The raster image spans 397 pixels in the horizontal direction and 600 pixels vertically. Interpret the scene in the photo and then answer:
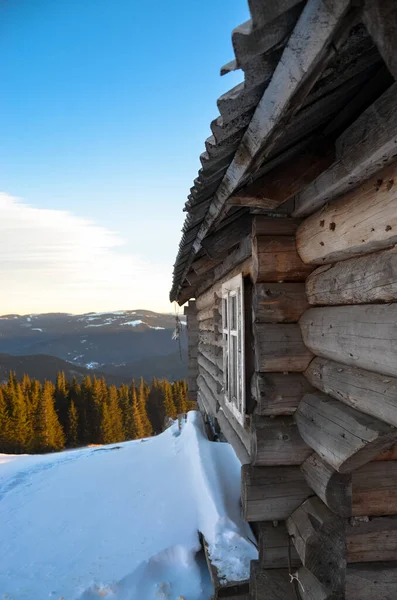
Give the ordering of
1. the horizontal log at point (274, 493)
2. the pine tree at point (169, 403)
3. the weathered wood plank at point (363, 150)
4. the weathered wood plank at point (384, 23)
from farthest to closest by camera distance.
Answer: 1. the pine tree at point (169, 403)
2. the horizontal log at point (274, 493)
3. the weathered wood plank at point (363, 150)
4. the weathered wood plank at point (384, 23)

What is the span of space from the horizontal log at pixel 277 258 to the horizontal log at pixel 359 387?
0.68 meters

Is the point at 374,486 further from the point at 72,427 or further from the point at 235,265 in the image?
the point at 72,427

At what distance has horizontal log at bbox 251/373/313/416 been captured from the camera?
9.60 ft

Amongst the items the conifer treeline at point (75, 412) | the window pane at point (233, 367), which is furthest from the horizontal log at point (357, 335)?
the conifer treeline at point (75, 412)

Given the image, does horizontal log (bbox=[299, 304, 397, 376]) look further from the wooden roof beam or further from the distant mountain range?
the distant mountain range

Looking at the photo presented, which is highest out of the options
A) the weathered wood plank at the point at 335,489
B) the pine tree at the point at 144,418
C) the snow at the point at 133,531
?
the weathered wood plank at the point at 335,489

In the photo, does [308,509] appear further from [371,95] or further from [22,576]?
[22,576]

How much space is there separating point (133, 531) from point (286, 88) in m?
5.36

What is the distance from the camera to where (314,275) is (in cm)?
279

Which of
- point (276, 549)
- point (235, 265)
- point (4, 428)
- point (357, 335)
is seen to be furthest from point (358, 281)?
point (4, 428)

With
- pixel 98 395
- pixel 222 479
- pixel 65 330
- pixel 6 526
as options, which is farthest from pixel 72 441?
pixel 65 330

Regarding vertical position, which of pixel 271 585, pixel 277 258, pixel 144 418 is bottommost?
pixel 144 418

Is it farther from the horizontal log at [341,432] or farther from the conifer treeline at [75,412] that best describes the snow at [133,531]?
the conifer treeline at [75,412]

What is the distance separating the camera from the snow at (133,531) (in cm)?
405
